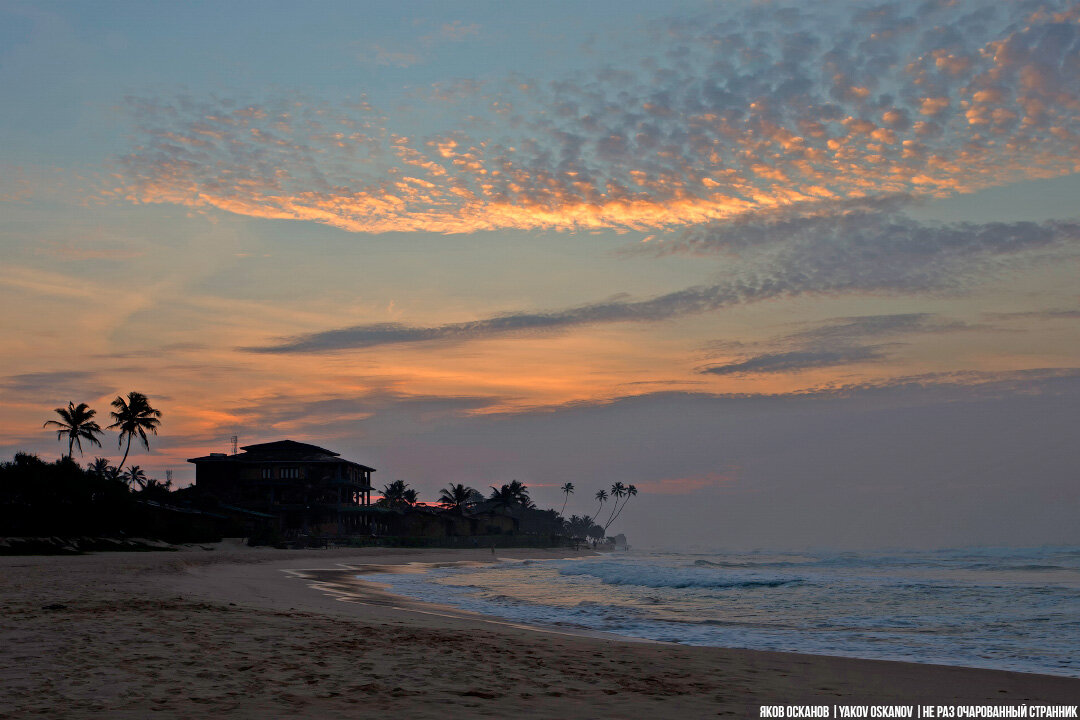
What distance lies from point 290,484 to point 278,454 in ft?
15.1

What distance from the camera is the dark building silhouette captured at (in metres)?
90.5

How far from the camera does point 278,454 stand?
94.6m

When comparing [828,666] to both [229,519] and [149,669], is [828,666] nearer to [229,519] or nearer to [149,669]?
[149,669]

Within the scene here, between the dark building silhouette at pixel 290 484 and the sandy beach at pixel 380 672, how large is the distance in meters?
75.3

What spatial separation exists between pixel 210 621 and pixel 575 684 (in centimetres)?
764

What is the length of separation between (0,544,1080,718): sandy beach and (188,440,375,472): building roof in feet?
258

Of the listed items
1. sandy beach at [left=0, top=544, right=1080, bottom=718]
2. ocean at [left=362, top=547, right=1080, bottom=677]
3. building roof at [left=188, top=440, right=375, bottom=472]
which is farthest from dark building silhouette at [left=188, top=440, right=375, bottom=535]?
sandy beach at [left=0, top=544, right=1080, bottom=718]

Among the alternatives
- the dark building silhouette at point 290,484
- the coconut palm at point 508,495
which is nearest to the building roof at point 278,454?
the dark building silhouette at point 290,484

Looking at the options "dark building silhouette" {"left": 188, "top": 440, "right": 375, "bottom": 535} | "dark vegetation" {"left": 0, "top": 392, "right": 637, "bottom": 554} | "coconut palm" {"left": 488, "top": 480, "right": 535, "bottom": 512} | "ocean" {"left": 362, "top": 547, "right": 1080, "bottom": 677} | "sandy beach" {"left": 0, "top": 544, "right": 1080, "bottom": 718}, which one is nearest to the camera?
"sandy beach" {"left": 0, "top": 544, "right": 1080, "bottom": 718}

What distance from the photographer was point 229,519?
74.6 meters

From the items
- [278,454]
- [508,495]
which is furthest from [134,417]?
[508,495]

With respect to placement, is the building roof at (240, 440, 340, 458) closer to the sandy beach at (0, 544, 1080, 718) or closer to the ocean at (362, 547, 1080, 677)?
the ocean at (362, 547, 1080, 677)

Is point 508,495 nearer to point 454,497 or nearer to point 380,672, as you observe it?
point 454,497

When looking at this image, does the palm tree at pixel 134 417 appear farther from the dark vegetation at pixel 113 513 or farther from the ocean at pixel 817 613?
the ocean at pixel 817 613
